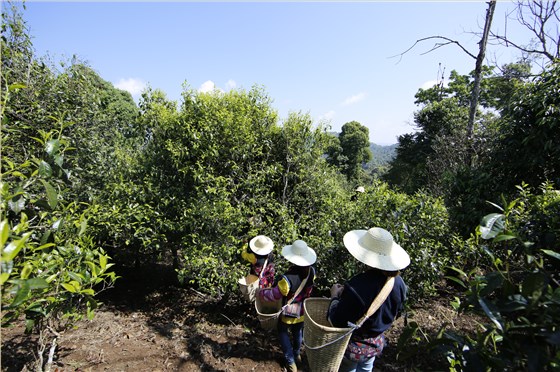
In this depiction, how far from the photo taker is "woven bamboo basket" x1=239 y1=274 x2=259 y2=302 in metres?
4.00

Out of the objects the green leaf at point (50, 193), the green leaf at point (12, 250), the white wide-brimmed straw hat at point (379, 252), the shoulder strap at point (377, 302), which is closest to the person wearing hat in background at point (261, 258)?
the white wide-brimmed straw hat at point (379, 252)

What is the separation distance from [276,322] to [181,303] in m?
2.87

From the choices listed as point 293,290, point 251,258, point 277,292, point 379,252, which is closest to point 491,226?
point 379,252

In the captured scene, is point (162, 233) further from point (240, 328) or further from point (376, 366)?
point (376, 366)

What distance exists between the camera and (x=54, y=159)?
6.00ft

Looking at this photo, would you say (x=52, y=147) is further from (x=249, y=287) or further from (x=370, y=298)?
(x=249, y=287)

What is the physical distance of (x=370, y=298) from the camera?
2557 millimetres

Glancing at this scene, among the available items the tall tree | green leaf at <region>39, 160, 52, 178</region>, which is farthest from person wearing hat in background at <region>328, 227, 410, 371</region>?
the tall tree

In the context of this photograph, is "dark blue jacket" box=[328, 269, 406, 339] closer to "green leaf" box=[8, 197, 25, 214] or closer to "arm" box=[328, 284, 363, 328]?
"arm" box=[328, 284, 363, 328]

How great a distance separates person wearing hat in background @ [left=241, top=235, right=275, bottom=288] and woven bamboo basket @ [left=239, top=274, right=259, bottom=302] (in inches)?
3.0

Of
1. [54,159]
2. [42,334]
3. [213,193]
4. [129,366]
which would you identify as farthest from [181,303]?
[54,159]

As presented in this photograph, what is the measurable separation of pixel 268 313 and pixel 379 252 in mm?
1727

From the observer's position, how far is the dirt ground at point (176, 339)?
141 inches

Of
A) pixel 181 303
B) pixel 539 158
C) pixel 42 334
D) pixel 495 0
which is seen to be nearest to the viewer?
pixel 42 334
